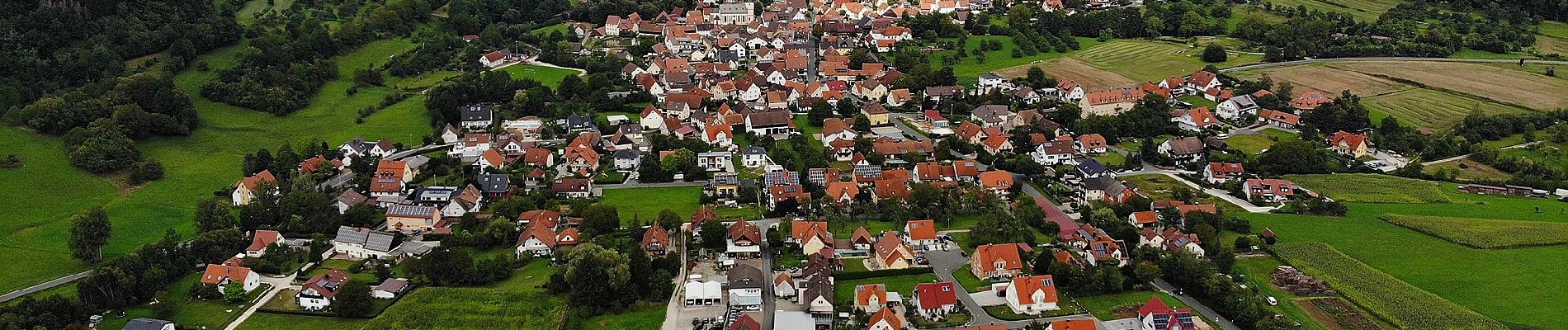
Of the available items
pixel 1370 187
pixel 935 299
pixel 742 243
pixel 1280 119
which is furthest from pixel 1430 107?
pixel 742 243

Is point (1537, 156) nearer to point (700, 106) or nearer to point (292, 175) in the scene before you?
point (700, 106)

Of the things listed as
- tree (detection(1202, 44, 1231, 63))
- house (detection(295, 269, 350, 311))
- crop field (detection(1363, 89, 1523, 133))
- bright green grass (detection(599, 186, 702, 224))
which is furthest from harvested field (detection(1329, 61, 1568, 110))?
house (detection(295, 269, 350, 311))

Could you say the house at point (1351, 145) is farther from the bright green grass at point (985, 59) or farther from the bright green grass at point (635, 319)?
the bright green grass at point (635, 319)

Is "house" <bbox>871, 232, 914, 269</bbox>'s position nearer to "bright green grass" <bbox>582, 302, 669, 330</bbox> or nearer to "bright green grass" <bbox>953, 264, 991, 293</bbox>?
"bright green grass" <bbox>953, 264, 991, 293</bbox>

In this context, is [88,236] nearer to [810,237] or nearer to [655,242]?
[655,242]

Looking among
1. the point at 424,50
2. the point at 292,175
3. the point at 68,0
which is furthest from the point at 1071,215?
the point at 68,0
